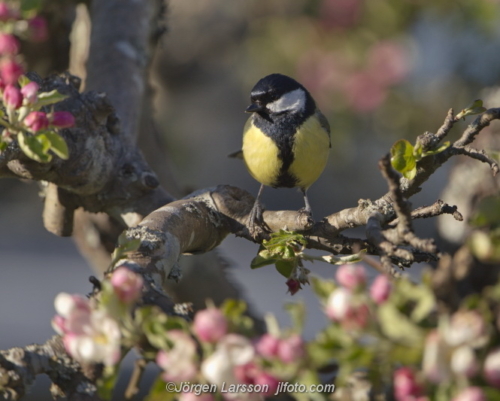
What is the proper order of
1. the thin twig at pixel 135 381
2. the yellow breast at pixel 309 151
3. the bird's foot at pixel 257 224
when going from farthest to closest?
the yellow breast at pixel 309 151 → the bird's foot at pixel 257 224 → the thin twig at pixel 135 381

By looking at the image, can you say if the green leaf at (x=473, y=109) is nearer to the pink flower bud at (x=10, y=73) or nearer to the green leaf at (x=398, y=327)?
the green leaf at (x=398, y=327)

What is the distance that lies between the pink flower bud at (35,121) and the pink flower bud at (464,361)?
71cm

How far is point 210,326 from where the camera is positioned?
2.36 ft

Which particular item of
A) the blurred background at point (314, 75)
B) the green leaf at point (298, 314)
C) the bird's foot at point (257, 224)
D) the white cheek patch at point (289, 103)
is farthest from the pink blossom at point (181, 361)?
the blurred background at point (314, 75)

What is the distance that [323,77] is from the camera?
3689 millimetres

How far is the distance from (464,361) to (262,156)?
150 cm

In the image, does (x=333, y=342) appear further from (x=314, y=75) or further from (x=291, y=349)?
(x=314, y=75)

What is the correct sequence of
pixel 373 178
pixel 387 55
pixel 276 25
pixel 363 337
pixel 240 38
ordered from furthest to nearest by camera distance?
pixel 373 178 < pixel 240 38 < pixel 276 25 < pixel 387 55 < pixel 363 337

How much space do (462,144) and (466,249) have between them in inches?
24.6

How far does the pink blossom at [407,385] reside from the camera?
27.0 inches

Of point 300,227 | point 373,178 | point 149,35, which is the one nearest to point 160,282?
point 300,227

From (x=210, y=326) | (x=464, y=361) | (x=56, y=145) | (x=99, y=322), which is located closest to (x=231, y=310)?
(x=210, y=326)

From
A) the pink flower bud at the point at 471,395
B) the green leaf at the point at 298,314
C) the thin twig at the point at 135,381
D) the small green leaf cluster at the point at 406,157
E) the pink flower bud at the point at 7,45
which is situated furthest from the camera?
the pink flower bud at the point at 7,45

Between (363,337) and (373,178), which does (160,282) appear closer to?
(363,337)
